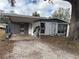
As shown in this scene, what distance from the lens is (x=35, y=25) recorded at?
904 inches

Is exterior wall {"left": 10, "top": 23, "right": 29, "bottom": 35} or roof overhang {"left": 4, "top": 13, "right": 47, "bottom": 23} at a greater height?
roof overhang {"left": 4, "top": 13, "right": 47, "bottom": 23}

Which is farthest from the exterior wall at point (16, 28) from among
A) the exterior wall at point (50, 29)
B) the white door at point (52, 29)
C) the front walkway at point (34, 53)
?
the front walkway at point (34, 53)

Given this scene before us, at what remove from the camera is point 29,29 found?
2395 cm

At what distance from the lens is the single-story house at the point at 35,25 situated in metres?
21.8

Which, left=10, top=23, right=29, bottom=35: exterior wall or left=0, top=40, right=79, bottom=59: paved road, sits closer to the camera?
left=0, top=40, right=79, bottom=59: paved road

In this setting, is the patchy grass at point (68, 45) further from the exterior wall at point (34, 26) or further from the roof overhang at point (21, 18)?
the roof overhang at point (21, 18)

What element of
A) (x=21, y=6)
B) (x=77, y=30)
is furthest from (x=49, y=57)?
(x=21, y=6)

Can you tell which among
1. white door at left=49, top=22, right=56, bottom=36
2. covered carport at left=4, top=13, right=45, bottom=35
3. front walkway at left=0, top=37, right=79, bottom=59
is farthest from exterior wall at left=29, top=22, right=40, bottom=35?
front walkway at left=0, top=37, right=79, bottom=59

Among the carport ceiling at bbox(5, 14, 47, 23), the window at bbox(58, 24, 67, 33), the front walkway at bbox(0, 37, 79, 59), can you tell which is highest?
the carport ceiling at bbox(5, 14, 47, 23)

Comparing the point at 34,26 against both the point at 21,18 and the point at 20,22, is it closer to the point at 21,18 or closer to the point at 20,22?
the point at 20,22

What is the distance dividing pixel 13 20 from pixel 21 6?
7.62ft

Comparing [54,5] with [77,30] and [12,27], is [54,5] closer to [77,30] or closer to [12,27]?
[12,27]

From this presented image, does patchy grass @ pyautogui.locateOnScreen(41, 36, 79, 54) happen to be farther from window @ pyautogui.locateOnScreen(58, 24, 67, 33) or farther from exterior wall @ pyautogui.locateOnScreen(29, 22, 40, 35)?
exterior wall @ pyautogui.locateOnScreen(29, 22, 40, 35)

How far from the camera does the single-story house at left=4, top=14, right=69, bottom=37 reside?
21.8 m
